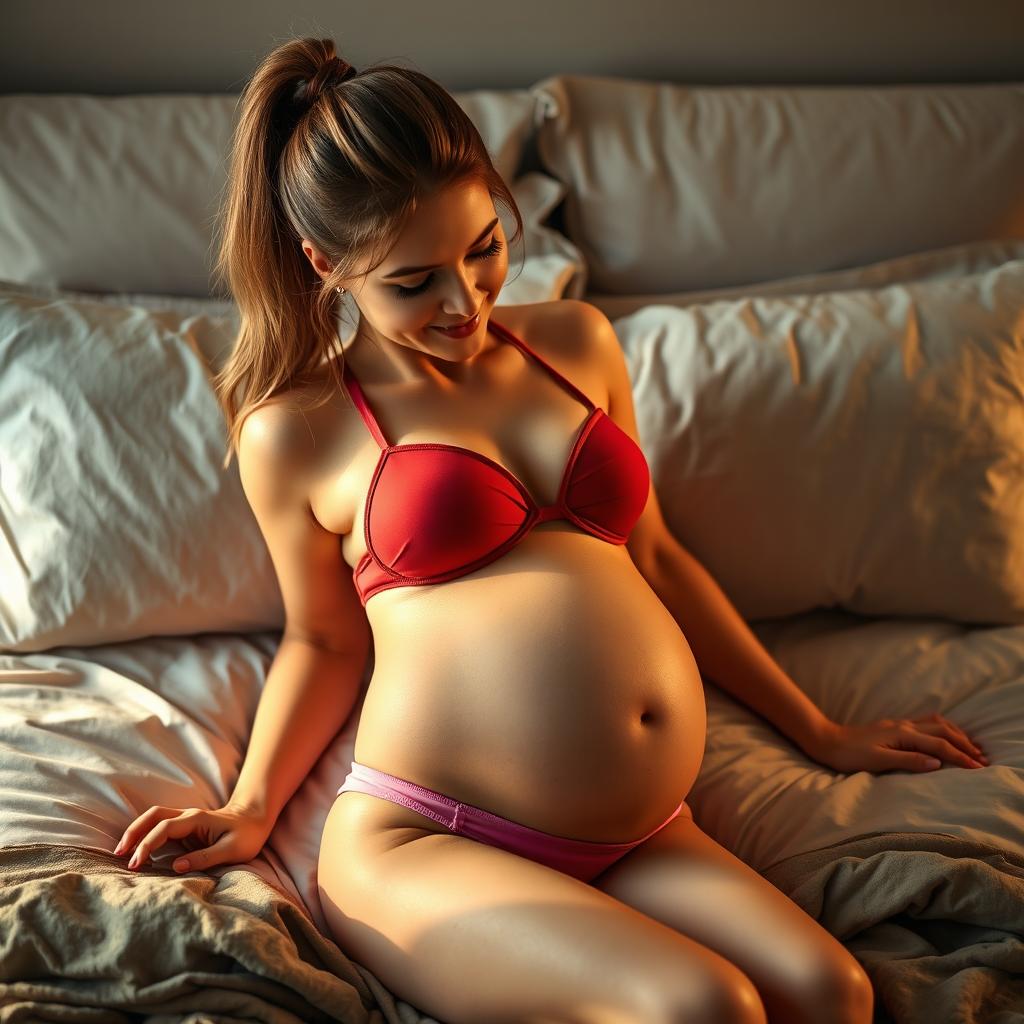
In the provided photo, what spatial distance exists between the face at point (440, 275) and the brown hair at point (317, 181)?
2 centimetres

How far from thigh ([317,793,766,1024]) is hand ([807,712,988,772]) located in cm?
44

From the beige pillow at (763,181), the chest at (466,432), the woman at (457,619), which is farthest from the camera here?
the beige pillow at (763,181)

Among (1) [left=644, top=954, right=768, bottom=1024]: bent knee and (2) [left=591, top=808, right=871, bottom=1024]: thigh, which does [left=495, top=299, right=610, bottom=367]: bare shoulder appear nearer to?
(2) [left=591, top=808, right=871, bottom=1024]: thigh

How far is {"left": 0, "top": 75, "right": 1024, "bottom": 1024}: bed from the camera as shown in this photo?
3.88 ft

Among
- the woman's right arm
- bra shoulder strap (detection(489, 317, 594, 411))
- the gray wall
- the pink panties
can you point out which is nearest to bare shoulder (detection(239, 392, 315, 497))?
the woman's right arm

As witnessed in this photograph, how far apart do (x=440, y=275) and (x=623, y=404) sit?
14.8 inches

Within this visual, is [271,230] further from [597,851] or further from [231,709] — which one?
[597,851]

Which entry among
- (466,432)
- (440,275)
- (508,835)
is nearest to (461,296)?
(440,275)

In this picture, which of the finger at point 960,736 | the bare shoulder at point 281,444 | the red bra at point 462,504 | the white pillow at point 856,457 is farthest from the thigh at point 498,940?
the white pillow at point 856,457

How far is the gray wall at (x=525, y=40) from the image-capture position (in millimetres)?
1942

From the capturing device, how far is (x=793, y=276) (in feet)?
6.30

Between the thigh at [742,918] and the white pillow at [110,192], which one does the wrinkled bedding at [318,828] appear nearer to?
the thigh at [742,918]

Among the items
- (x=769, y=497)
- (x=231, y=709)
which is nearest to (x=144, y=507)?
(x=231, y=709)

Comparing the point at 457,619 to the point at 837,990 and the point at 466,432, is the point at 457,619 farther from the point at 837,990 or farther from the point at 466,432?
the point at 837,990
